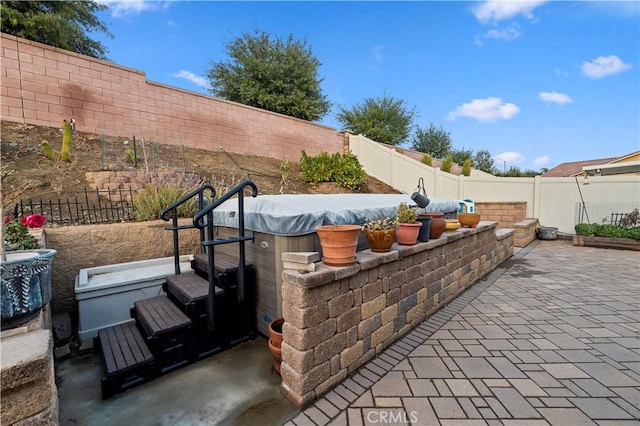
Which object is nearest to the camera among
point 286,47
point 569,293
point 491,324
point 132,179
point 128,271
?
point 491,324

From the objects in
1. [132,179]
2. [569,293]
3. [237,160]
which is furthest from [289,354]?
[237,160]

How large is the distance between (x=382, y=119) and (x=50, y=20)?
13.8 m

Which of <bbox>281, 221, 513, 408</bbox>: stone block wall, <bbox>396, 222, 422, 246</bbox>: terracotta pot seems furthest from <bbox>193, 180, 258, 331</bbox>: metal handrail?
<bbox>396, 222, 422, 246</bbox>: terracotta pot

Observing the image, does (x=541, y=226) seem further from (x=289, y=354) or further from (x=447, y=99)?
(x=289, y=354)

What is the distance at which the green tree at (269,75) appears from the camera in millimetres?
11859

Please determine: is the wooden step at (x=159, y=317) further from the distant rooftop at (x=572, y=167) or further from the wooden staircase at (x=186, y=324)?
the distant rooftop at (x=572, y=167)

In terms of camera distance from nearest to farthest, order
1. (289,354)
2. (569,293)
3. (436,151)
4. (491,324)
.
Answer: (289,354) < (491,324) < (569,293) < (436,151)

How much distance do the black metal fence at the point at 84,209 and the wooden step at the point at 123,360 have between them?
1.67 meters

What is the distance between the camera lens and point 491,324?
2912 millimetres

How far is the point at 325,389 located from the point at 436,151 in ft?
69.2

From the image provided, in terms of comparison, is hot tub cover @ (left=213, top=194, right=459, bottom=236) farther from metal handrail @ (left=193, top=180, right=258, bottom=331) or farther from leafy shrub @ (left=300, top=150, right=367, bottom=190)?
leafy shrub @ (left=300, top=150, right=367, bottom=190)

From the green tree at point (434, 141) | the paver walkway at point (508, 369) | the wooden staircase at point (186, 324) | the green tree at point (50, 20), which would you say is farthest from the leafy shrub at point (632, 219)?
the green tree at point (50, 20)

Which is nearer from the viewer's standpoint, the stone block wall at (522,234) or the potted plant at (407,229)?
the potted plant at (407,229)

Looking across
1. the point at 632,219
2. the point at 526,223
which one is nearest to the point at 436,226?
the point at 526,223
